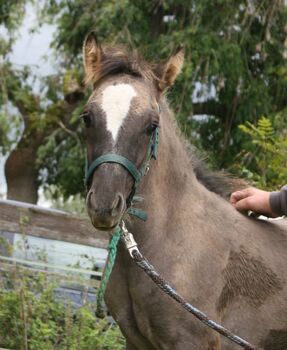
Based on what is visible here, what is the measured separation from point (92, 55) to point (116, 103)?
522 mm

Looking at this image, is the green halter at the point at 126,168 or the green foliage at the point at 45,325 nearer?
the green halter at the point at 126,168

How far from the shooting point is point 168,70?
170 inches

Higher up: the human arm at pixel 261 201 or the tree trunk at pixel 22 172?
the tree trunk at pixel 22 172

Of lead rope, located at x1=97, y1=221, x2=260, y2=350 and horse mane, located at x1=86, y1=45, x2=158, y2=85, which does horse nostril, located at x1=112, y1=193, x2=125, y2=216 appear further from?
horse mane, located at x1=86, y1=45, x2=158, y2=85

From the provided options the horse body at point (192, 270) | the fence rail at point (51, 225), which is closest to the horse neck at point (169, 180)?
the horse body at point (192, 270)

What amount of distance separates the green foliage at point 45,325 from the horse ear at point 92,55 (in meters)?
2.48

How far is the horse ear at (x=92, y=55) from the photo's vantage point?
4.31 m

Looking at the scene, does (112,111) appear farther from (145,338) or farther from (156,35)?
(156,35)

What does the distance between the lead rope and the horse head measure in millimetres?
242

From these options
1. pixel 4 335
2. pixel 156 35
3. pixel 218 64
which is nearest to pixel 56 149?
pixel 156 35

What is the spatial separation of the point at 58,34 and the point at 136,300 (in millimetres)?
13744

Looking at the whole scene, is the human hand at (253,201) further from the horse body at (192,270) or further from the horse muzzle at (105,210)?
the horse muzzle at (105,210)

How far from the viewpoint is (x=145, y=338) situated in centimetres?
413

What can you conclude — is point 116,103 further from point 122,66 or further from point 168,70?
point 168,70
